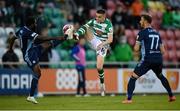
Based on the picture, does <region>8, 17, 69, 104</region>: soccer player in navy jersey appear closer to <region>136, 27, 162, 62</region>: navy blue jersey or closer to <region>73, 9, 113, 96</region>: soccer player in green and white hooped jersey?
<region>73, 9, 113, 96</region>: soccer player in green and white hooped jersey

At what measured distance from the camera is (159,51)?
724 inches

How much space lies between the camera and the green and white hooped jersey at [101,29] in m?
19.6

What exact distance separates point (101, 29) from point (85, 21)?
8767mm

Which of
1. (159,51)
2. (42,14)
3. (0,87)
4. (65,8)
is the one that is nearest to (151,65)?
(159,51)

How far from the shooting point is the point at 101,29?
19.7m

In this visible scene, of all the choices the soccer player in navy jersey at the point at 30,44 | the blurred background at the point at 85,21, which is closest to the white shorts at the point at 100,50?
the soccer player in navy jersey at the point at 30,44

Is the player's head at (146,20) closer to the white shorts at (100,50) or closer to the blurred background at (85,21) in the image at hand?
the white shorts at (100,50)

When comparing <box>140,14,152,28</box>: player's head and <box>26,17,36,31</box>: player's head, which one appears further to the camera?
<box>26,17,36,31</box>: player's head

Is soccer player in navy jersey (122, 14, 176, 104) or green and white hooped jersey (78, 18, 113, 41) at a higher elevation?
green and white hooped jersey (78, 18, 113, 41)

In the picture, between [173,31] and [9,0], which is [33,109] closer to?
[9,0]

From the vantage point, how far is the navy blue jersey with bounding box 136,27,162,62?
18.1 meters

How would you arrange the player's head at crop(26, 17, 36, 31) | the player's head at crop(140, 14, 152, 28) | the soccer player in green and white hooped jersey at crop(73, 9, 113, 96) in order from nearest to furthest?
the player's head at crop(140, 14, 152, 28)
the player's head at crop(26, 17, 36, 31)
the soccer player in green and white hooped jersey at crop(73, 9, 113, 96)

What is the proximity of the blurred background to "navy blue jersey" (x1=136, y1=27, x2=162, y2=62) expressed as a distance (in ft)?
22.1

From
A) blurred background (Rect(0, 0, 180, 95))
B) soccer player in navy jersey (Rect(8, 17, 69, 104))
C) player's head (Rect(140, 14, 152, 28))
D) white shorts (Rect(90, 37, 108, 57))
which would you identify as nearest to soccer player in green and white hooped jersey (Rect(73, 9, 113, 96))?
white shorts (Rect(90, 37, 108, 57))
